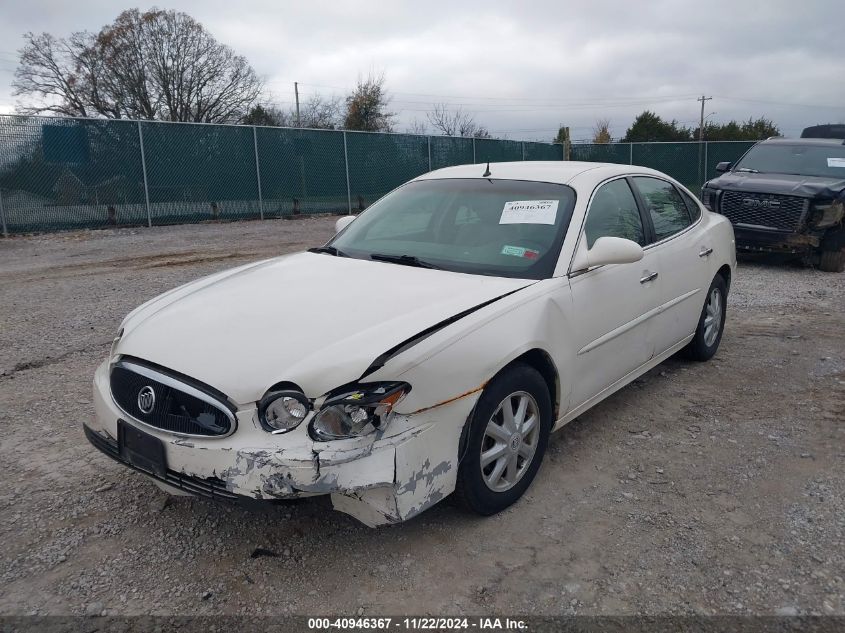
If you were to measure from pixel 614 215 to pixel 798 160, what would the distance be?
301 inches

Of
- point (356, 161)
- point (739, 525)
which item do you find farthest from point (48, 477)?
point (356, 161)

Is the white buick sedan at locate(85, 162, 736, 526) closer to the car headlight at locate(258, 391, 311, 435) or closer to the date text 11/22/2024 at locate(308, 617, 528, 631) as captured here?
the car headlight at locate(258, 391, 311, 435)

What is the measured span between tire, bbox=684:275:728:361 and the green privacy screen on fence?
12090 mm

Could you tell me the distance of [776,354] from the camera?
5.48 m

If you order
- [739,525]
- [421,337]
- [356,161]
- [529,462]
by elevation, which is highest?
[356,161]

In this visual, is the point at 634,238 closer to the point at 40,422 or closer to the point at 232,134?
the point at 40,422

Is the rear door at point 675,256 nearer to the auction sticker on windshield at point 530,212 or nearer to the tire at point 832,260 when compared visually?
the auction sticker on windshield at point 530,212

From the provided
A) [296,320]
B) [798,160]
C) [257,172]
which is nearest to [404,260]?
[296,320]

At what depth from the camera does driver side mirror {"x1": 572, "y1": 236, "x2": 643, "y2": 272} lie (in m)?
3.39

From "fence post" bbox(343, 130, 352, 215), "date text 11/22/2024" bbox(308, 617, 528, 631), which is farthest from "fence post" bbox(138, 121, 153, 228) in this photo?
"date text 11/22/2024" bbox(308, 617, 528, 631)

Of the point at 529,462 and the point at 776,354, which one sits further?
the point at 776,354

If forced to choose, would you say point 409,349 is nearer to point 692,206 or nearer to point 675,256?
point 675,256

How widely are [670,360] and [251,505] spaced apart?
3880mm

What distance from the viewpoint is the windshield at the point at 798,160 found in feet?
31.4
